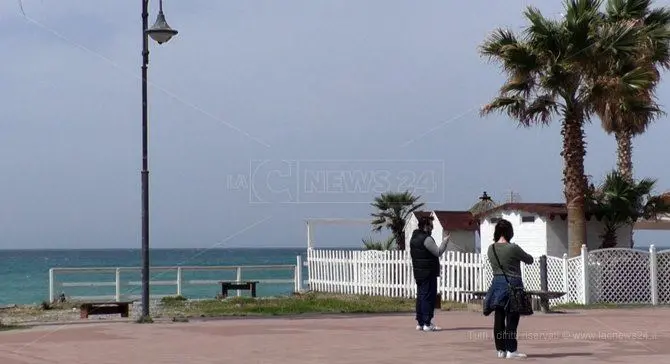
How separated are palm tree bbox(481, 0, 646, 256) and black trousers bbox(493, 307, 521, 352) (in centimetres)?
1240

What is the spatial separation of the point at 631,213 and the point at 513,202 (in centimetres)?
Answer: 290

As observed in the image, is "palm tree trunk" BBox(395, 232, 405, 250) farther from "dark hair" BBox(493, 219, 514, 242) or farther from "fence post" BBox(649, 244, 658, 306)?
"dark hair" BBox(493, 219, 514, 242)

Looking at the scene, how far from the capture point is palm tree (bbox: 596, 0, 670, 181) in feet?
83.3

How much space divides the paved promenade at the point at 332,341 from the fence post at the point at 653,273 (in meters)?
4.81

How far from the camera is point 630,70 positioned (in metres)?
25.6

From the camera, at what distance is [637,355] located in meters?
13.0

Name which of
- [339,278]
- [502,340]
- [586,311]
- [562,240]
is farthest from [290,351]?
[339,278]

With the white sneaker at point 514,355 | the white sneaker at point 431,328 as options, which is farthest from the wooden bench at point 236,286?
the white sneaker at point 514,355

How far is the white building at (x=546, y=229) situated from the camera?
2620cm

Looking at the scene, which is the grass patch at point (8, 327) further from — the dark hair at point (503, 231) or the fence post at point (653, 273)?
the fence post at point (653, 273)

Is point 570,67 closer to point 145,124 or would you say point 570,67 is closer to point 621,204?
point 621,204

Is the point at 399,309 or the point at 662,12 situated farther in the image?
the point at 662,12

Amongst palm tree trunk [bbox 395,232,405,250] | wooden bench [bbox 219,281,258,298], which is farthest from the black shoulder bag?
palm tree trunk [bbox 395,232,405,250]

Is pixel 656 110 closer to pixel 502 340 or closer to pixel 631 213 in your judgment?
pixel 631 213
